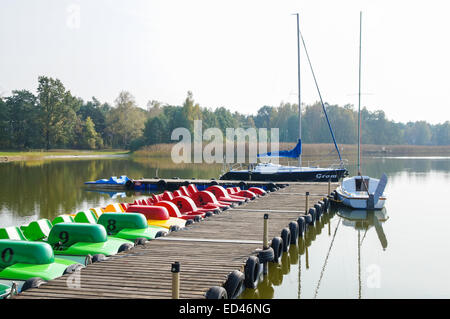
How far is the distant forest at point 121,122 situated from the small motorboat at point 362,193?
6672 centimetres

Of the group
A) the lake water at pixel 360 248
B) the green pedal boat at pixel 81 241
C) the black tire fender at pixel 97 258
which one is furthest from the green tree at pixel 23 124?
the black tire fender at pixel 97 258

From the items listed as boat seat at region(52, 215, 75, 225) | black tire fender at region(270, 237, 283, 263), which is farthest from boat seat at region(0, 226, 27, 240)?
black tire fender at region(270, 237, 283, 263)

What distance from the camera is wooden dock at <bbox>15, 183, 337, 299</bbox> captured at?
7598 mm

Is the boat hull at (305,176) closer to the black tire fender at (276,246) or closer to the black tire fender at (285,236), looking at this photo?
the black tire fender at (285,236)

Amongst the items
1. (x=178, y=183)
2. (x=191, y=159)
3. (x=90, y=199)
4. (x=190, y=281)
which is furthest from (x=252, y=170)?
(x=191, y=159)

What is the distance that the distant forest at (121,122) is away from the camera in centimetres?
8588

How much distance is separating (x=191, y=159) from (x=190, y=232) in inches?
2158

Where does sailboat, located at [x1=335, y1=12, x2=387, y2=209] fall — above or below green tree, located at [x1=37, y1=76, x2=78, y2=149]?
below

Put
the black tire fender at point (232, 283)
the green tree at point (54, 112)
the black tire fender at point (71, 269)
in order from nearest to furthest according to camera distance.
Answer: the black tire fender at point (232, 283) → the black tire fender at point (71, 269) → the green tree at point (54, 112)

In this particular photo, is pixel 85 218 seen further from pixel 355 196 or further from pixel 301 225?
pixel 355 196

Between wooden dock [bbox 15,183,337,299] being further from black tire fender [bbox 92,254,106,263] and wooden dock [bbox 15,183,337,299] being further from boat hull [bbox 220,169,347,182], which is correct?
boat hull [bbox 220,169,347,182]

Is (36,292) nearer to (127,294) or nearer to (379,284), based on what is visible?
(127,294)

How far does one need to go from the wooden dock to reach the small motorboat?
721 centimetres
